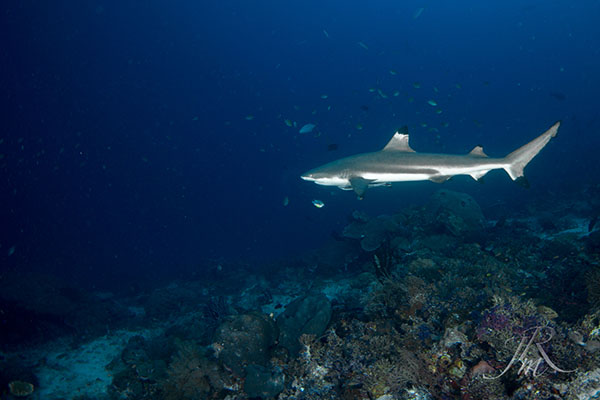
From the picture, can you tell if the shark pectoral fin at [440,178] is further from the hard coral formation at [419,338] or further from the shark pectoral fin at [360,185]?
the hard coral formation at [419,338]

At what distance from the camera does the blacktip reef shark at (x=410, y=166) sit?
6555 mm

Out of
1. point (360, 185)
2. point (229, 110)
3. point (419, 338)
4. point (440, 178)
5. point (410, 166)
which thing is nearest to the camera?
point (419, 338)

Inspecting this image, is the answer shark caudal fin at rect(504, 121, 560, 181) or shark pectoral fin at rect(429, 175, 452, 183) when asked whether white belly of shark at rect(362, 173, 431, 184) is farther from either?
shark caudal fin at rect(504, 121, 560, 181)

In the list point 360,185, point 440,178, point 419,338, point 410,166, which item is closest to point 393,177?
point 410,166

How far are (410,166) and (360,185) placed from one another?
1435 mm

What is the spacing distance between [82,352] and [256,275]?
10263 mm

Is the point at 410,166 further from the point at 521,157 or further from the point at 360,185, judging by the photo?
the point at 521,157

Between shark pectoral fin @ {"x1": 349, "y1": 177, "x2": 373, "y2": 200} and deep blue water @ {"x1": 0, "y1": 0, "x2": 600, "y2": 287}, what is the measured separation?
31868 millimetres

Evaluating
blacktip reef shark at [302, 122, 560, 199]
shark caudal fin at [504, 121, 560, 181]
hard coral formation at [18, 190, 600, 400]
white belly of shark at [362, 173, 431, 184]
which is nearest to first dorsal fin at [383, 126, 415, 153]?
blacktip reef shark at [302, 122, 560, 199]

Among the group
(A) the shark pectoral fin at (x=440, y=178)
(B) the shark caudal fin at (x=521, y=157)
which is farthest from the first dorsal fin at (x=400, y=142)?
(B) the shark caudal fin at (x=521, y=157)

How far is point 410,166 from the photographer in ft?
23.8

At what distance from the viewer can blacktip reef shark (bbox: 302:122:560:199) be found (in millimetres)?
6555

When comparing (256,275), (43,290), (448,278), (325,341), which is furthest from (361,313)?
(43,290)

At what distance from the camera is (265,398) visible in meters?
4.75
